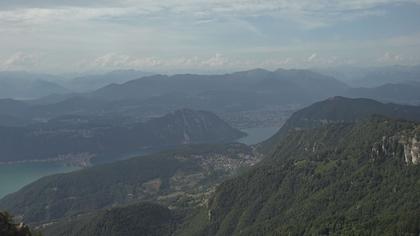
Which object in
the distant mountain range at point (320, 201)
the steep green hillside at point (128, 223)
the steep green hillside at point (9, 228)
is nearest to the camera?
the steep green hillside at point (9, 228)

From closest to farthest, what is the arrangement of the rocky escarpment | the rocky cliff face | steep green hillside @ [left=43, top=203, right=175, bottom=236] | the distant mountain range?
1. the distant mountain range
2. the rocky cliff face
3. the rocky escarpment
4. steep green hillside @ [left=43, top=203, right=175, bottom=236]

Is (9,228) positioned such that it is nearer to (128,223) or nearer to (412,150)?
(412,150)

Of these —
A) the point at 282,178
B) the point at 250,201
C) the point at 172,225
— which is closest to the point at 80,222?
the point at 172,225

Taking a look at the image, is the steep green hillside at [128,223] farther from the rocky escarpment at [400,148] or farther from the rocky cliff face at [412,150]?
the rocky cliff face at [412,150]

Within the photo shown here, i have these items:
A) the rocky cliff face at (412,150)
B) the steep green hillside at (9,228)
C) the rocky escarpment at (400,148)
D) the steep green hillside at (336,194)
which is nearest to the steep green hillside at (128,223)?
the steep green hillside at (336,194)

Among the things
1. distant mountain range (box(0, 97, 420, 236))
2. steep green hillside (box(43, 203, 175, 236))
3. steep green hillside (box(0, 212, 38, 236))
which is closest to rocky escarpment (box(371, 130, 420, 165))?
distant mountain range (box(0, 97, 420, 236))

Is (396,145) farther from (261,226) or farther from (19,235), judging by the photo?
(19,235)

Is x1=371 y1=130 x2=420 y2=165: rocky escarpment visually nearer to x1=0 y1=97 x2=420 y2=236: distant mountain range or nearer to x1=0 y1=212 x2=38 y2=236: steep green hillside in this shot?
x1=0 y1=97 x2=420 y2=236: distant mountain range

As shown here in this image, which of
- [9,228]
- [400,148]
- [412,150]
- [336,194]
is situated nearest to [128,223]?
[336,194]

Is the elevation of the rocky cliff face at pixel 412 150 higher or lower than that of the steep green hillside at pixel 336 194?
higher
